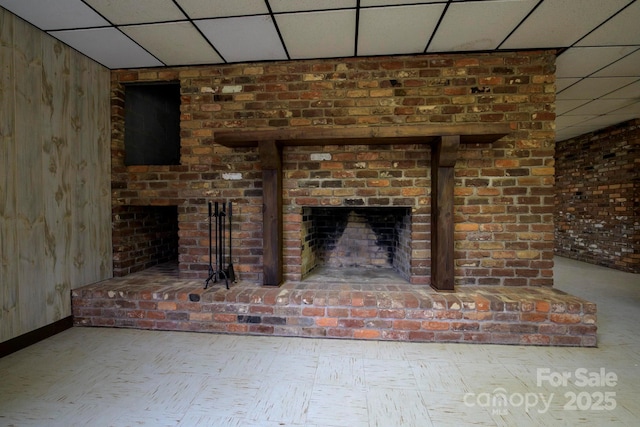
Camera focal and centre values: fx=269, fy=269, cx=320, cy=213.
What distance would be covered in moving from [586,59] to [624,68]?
57cm

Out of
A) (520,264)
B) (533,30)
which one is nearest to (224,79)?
(533,30)

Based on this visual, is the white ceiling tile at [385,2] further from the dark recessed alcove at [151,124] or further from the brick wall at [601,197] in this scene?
the brick wall at [601,197]

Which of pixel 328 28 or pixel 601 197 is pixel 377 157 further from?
pixel 601 197

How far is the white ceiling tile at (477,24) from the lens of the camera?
5.92 feet

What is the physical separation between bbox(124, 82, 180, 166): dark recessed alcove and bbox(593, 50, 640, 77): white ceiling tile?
4.23 metres

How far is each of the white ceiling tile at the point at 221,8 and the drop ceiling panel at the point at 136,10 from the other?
10 centimetres

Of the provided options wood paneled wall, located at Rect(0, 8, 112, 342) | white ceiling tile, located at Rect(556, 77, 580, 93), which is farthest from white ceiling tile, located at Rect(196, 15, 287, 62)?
white ceiling tile, located at Rect(556, 77, 580, 93)

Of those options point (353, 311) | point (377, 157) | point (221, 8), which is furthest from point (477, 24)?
point (353, 311)

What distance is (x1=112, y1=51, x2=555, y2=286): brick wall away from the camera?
2.35 meters

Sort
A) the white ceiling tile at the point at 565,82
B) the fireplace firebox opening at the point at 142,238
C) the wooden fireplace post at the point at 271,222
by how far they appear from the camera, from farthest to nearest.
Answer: the white ceiling tile at the point at 565,82
the fireplace firebox opening at the point at 142,238
the wooden fireplace post at the point at 271,222

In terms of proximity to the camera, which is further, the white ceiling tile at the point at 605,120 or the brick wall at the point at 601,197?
the brick wall at the point at 601,197

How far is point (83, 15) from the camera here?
191 centimetres

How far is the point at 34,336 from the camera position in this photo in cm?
202

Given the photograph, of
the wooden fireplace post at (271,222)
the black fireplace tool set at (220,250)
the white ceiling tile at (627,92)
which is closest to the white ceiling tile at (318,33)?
the wooden fireplace post at (271,222)
